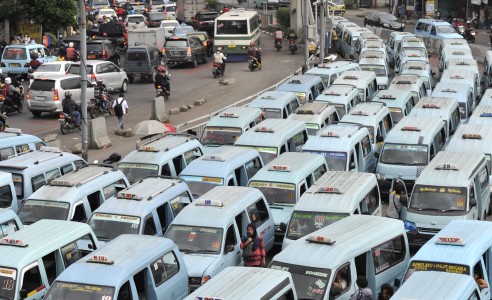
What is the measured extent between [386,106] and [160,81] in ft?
43.2

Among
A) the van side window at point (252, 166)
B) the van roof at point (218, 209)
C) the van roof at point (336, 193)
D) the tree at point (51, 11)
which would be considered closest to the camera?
the van roof at point (218, 209)

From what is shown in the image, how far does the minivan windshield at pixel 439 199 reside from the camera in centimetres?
1997

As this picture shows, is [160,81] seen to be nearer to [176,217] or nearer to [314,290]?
[176,217]

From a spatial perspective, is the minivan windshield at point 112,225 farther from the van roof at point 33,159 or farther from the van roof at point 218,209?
the van roof at point 33,159


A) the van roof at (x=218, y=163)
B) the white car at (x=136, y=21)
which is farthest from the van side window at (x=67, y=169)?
the white car at (x=136, y=21)

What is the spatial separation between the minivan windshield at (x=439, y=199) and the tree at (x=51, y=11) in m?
35.6

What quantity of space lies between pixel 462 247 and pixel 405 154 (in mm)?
8637

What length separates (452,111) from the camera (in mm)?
27797

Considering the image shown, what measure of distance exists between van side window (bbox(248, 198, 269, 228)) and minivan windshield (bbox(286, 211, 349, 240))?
0.84 m

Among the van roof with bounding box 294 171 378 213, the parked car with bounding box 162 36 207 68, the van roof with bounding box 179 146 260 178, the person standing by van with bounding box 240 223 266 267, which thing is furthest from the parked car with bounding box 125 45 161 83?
the person standing by van with bounding box 240 223 266 267

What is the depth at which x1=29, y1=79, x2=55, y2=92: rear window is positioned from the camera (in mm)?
34906

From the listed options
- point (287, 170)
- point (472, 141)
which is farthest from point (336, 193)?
point (472, 141)

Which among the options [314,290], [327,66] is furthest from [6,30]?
[314,290]

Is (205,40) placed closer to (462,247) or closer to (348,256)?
(348,256)
